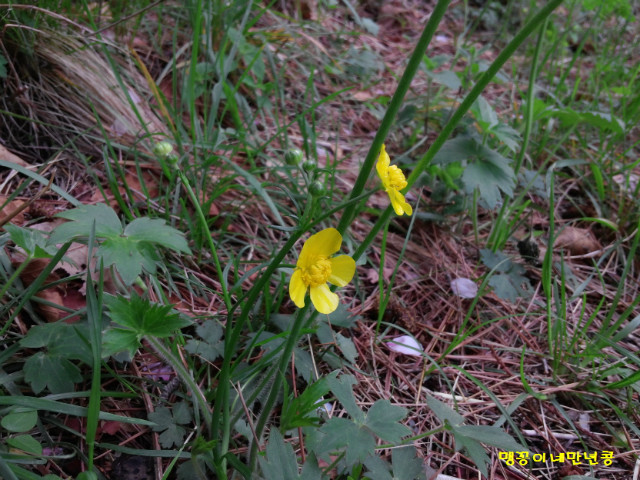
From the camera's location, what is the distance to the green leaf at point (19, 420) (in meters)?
0.96

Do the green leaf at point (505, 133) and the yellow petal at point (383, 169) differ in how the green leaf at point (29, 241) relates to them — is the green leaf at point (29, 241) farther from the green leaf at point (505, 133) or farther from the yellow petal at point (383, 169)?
the green leaf at point (505, 133)

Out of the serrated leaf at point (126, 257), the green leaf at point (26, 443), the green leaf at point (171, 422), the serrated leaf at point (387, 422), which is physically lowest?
the green leaf at point (171, 422)

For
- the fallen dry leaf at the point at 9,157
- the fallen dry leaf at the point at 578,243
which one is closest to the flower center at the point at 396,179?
the fallen dry leaf at the point at 9,157

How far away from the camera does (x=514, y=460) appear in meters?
1.35

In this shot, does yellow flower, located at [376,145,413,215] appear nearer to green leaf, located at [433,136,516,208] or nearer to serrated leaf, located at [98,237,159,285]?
serrated leaf, located at [98,237,159,285]

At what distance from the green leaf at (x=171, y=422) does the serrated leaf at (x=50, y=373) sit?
0.66ft

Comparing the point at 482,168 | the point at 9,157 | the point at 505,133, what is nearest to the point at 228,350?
the point at 9,157

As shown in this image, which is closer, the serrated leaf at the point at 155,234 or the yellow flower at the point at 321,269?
the yellow flower at the point at 321,269

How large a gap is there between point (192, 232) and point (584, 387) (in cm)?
137

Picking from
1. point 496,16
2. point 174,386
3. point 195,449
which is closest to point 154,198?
point 174,386

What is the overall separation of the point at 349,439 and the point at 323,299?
297 mm

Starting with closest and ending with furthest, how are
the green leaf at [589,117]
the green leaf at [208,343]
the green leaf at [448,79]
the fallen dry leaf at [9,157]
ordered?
the green leaf at [208,343]
the fallen dry leaf at [9,157]
the green leaf at [589,117]
the green leaf at [448,79]

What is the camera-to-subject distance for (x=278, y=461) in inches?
37.5

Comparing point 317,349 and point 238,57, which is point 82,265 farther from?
point 238,57
